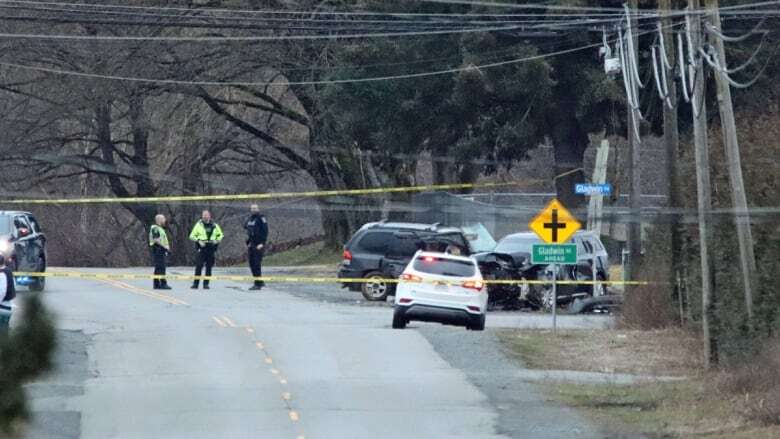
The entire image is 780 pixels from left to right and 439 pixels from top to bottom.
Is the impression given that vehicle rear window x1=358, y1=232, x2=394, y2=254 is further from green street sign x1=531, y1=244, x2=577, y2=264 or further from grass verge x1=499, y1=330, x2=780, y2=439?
grass verge x1=499, y1=330, x2=780, y2=439

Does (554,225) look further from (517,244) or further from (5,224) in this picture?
(5,224)

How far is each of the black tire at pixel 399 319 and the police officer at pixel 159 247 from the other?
7338 millimetres

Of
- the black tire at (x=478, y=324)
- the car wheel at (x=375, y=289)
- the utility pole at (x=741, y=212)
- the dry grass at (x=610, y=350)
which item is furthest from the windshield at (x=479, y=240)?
the utility pole at (x=741, y=212)

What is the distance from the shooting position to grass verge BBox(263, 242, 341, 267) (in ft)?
153

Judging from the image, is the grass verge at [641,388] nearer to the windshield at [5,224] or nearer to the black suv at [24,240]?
the black suv at [24,240]

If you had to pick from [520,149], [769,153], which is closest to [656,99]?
[520,149]

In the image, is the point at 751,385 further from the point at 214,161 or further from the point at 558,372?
the point at 214,161

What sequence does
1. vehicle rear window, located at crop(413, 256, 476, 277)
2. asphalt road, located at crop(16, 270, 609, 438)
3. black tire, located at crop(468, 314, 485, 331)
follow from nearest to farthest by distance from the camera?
asphalt road, located at crop(16, 270, 609, 438), vehicle rear window, located at crop(413, 256, 476, 277), black tire, located at crop(468, 314, 485, 331)

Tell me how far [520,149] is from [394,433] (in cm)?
2501

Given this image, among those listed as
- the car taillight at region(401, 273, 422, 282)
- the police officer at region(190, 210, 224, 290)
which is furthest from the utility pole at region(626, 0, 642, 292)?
the police officer at region(190, 210, 224, 290)

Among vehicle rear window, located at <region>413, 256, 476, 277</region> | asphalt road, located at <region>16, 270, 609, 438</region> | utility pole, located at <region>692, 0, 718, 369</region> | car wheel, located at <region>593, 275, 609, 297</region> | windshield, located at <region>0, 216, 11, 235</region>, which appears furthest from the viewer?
car wheel, located at <region>593, 275, 609, 297</region>

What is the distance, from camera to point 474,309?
78.1 ft

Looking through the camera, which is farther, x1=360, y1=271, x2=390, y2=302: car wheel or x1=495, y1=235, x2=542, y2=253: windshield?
x1=495, y1=235, x2=542, y2=253: windshield

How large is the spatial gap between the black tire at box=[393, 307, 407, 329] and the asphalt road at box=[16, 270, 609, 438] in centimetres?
36
